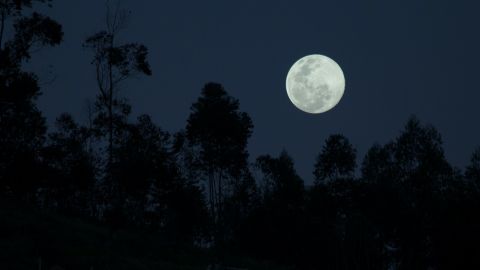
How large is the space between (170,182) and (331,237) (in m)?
23.8

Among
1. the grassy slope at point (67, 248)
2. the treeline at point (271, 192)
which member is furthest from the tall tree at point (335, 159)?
the grassy slope at point (67, 248)

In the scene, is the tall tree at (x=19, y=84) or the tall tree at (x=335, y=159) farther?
the tall tree at (x=335, y=159)

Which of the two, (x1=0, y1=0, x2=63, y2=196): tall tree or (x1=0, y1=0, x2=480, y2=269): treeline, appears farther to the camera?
(x1=0, y1=0, x2=480, y2=269): treeline

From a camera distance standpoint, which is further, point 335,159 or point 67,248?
point 335,159

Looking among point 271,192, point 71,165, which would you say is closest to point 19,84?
point 71,165

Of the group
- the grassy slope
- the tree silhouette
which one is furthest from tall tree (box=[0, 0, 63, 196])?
the tree silhouette

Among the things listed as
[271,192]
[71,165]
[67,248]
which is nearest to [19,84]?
[67,248]

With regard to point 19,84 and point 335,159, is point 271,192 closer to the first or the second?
point 335,159

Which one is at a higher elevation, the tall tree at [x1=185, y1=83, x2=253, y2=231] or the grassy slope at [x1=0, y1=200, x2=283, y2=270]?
the tall tree at [x1=185, y1=83, x2=253, y2=231]

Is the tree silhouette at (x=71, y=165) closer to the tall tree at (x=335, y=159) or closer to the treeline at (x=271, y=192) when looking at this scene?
the treeline at (x=271, y=192)

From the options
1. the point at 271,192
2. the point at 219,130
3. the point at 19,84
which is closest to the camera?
the point at 19,84

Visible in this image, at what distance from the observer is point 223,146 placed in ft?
183

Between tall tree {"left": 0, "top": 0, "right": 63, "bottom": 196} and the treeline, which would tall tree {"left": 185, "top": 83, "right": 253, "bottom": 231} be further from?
tall tree {"left": 0, "top": 0, "right": 63, "bottom": 196}

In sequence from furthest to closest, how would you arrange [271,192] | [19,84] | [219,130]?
1. [271,192]
2. [219,130]
3. [19,84]
